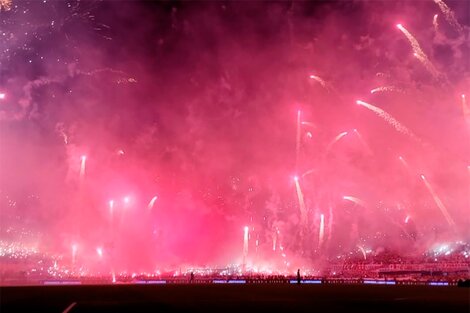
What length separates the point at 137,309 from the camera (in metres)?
21.8

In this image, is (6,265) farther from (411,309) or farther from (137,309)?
(411,309)

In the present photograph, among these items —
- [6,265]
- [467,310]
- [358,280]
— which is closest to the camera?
[467,310]

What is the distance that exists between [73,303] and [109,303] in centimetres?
157

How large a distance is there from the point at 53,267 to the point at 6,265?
9.49m

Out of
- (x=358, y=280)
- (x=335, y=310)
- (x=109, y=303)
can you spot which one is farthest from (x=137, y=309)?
(x=358, y=280)

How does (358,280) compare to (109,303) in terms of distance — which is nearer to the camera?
(109,303)

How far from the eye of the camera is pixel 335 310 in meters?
21.4

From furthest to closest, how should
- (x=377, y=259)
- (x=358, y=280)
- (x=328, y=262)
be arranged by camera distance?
(x=377, y=259), (x=328, y=262), (x=358, y=280)

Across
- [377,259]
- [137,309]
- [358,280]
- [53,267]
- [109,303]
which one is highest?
[137,309]

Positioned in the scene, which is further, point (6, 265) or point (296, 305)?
point (6, 265)

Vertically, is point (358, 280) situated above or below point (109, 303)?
below

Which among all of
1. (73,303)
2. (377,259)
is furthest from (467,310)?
(377,259)

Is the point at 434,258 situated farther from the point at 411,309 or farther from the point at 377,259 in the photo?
the point at 411,309

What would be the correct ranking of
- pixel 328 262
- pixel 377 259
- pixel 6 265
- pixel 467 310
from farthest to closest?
pixel 377 259 < pixel 328 262 < pixel 6 265 < pixel 467 310
